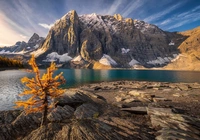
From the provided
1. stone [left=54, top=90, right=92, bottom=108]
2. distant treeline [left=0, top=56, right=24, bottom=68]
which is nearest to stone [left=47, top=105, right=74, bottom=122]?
stone [left=54, top=90, right=92, bottom=108]

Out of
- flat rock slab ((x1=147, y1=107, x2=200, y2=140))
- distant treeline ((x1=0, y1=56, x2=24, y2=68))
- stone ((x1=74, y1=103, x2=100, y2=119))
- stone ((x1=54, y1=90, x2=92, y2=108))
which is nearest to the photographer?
flat rock slab ((x1=147, y1=107, x2=200, y2=140))

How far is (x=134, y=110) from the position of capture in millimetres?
18422

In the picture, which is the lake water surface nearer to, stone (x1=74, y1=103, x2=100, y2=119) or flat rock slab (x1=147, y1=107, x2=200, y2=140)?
stone (x1=74, y1=103, x2=100, y2=119)

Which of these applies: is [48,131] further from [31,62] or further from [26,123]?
[26,123]

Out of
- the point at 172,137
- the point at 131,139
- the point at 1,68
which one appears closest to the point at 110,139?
the point at 131,139

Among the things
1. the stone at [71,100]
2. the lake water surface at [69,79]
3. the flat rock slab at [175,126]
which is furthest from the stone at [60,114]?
the lake water surface at [69,79]

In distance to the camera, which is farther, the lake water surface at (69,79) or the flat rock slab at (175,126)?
the lake water surface at (69,79)

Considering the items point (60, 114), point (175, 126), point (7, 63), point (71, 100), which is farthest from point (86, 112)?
point (7, 63)

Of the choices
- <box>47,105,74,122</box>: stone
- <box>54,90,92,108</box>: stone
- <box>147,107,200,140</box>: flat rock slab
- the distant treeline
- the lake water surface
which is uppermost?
the distant treeline

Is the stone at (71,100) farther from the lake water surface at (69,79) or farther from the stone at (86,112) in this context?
the lake water surface at (69,79)

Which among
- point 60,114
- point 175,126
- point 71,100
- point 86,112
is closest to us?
point 175,126

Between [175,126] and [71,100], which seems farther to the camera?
[71,100]

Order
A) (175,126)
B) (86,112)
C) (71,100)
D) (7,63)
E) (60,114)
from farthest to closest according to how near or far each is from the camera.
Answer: (7,63)
(71,100)
(86,112)
(60,114)
(175,126)

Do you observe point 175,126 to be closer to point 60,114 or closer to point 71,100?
point 60,114
